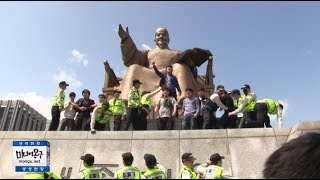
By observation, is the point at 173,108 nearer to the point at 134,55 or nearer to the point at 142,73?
the point at 142,73

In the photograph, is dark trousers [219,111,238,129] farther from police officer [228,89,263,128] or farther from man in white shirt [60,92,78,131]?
man in white shirt [60,92,78,131]

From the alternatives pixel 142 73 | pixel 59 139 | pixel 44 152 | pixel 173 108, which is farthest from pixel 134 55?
pixel 44 152

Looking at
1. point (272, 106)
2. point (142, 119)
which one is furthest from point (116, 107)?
point (272, 106)

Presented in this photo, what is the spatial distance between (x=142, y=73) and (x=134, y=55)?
1508 mm

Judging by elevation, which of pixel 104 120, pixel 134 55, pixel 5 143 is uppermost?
pixel 134 55

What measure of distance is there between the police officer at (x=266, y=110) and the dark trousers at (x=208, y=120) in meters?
1.09

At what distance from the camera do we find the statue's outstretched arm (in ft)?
48.0

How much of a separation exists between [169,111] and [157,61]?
18.5ft

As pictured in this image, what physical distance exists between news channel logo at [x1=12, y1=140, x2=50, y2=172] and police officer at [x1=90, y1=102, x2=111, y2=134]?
3406mm

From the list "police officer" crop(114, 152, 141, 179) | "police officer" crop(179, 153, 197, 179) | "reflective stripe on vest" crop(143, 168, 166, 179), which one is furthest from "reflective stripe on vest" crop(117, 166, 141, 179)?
"police officer" crop(179, 153, 197, 179)

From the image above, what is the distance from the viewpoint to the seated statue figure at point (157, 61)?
13.5 metres

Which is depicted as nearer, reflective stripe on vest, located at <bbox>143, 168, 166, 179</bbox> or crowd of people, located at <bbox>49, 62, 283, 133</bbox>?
reflective stripe on vest, located at <bbox>143, 168, 166, 179</bbox>

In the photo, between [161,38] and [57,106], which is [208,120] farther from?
[161,38]

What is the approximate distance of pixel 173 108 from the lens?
376 inches
